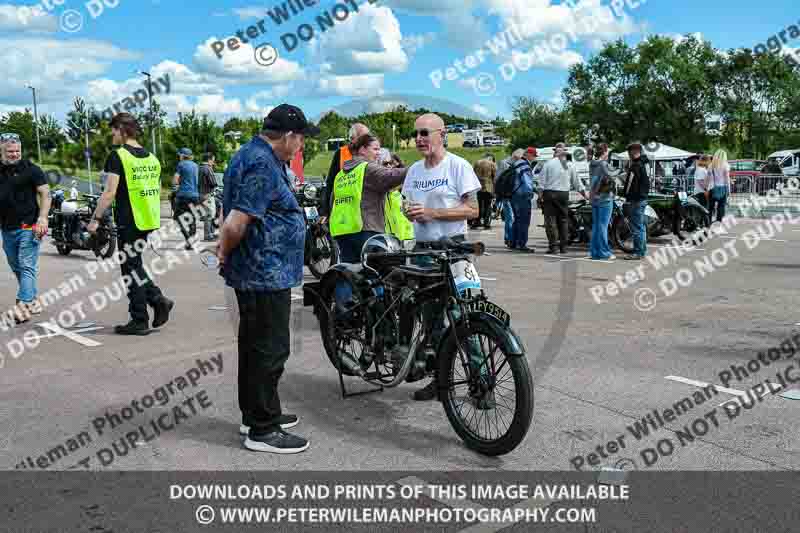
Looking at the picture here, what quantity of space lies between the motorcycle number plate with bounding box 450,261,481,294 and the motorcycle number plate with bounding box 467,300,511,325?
0.26m

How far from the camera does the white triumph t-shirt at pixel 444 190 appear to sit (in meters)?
5.09

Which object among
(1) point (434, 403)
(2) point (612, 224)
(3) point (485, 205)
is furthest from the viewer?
(3) point (485, 205)

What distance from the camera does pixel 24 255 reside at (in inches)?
311

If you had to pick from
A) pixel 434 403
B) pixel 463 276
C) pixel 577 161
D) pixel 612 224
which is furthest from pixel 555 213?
pixel 577 161

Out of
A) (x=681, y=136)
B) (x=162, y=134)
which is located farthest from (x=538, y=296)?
(x=681, y=136)

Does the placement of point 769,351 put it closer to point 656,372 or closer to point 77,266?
point 656,372

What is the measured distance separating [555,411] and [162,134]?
155 feet

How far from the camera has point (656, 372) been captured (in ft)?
18.8

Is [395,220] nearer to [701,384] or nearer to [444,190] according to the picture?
[444,190]

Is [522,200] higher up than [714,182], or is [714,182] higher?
[714,182]

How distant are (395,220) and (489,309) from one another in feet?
7.51

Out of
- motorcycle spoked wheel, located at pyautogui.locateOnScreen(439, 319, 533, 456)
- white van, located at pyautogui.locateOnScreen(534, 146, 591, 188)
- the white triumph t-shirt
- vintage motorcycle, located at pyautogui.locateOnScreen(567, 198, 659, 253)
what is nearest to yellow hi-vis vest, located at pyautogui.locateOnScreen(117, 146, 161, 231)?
the white triumph t-shirt

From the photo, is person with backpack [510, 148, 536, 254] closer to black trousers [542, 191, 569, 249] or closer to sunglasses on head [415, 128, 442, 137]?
black trousers [542, 191, 569, 249]

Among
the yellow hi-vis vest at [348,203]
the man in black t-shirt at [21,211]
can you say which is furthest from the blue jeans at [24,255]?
the yellow hi-vis vest at [348,203]
